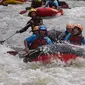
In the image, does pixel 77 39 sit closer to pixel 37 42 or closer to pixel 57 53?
pixel 57 53

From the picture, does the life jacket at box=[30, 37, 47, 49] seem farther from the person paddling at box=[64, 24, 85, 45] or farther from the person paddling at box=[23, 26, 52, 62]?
the person paddling at box=[64, 24, 85, 45]

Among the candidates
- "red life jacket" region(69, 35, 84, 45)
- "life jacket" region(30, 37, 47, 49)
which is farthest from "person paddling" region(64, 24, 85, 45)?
"life jacket" region(30, 37, 47, 49)

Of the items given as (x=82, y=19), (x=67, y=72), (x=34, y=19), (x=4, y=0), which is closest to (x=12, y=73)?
(x=67, y=72)

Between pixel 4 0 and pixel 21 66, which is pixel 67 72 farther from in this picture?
pixel 4 0

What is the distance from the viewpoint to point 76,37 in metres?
8.11

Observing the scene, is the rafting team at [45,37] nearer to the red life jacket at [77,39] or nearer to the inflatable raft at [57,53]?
the red life jacket at [77,39]

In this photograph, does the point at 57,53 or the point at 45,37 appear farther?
the point at 45,37

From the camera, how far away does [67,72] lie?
720cm

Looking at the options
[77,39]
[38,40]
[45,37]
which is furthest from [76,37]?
[38,40]

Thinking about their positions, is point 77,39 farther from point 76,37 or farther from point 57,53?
point 57,53

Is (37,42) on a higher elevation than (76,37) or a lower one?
lower

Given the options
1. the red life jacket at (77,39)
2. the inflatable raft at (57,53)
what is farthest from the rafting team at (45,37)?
the inflatable raft at (57,53)

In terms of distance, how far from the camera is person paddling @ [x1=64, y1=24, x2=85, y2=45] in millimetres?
7986

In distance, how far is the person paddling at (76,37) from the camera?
799 cm
